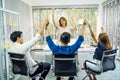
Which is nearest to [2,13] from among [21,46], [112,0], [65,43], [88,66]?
[21,46]

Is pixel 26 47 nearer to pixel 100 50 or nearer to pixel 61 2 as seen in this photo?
pixel 100 50

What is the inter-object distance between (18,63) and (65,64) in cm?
71

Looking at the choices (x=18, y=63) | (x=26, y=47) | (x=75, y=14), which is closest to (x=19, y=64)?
(x=18, y=63)

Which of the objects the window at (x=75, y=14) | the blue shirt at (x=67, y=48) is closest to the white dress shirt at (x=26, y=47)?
the blue shirt at (x=67, y=48)

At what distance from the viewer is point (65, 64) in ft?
8.05

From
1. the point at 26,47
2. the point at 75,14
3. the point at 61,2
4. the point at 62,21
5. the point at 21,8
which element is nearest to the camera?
the point at 26,47

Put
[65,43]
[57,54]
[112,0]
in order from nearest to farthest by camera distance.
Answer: [57,54]
[65,43]
[112,0]

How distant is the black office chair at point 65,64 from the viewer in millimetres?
2391

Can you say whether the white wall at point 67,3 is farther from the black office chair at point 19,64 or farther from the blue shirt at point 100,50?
the black office chair at point 19,64

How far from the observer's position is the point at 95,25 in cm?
816

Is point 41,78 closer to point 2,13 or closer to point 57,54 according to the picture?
point 57,54

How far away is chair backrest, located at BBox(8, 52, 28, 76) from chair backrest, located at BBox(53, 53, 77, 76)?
1.51 ft

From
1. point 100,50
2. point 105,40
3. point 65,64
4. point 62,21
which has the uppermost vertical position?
point 62,21

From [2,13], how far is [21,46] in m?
1.02
